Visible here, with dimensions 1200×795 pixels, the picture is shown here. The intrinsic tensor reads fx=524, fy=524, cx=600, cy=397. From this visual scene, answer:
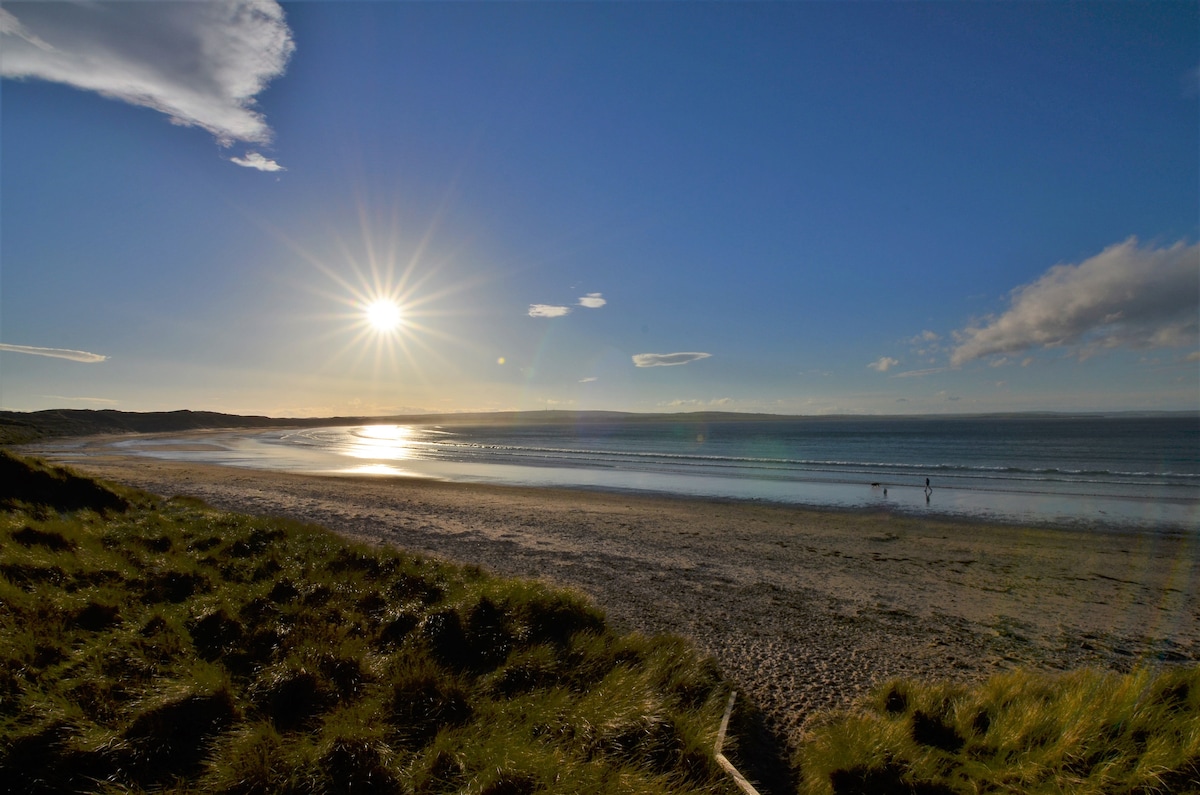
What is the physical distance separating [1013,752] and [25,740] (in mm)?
6988

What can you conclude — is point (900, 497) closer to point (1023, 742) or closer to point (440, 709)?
point (1023, 742)

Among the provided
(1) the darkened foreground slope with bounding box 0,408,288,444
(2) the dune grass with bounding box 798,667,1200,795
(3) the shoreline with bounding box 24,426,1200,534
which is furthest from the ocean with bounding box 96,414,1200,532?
(1) the darkened foreground slope with bounding box 0,408,288,444

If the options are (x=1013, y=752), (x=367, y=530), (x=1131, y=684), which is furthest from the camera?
(x=367, y=530)

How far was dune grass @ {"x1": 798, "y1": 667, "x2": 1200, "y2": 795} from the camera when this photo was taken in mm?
3588

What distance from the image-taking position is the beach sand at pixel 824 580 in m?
7.04

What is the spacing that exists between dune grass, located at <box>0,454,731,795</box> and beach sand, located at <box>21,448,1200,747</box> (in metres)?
1.61

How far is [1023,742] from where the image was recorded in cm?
412

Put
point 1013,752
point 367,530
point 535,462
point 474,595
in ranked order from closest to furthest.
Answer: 1. point 1013,752
2. point 474,595
3. point 367,530
4. point 535,462

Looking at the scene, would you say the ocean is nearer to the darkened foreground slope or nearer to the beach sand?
the beach sand

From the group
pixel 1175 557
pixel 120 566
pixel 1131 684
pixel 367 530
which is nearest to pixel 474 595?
pixel 120 566

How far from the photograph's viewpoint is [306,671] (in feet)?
15.4

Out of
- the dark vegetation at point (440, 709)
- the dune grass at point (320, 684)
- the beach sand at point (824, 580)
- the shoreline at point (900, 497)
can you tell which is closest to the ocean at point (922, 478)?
the shoreline at point (900, 497)

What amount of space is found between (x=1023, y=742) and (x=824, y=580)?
7414 mm

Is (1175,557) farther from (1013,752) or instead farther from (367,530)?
(367,530)
